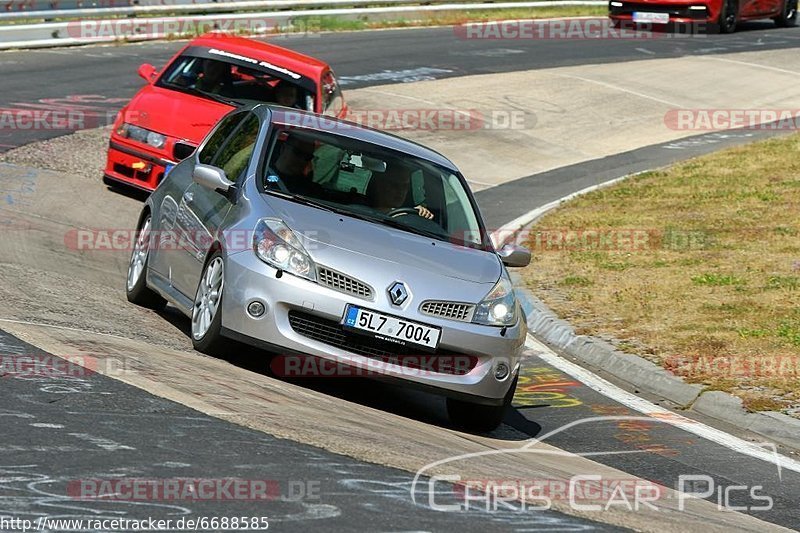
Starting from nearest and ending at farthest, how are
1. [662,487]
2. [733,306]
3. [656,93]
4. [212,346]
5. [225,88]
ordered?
[662,487], [212,346], [733,306], [225,88], [656,93]

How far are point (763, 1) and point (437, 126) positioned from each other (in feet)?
52.0

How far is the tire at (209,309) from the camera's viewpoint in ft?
27.1

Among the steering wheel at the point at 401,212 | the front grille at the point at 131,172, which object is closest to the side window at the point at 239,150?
the steering wheel at the point at 401,212

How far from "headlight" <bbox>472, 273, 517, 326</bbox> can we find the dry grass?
6.03ft

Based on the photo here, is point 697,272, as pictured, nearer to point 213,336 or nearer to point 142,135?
point 142,135

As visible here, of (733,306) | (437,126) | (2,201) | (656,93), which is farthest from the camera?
(656,93)

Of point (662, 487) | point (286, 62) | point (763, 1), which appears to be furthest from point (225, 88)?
point (763, 1)

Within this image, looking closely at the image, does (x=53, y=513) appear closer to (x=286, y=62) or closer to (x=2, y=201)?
(x=2, y=201)

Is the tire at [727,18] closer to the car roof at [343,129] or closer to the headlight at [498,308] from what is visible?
the car roof at [343,129]

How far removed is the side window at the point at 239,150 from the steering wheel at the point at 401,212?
3.26 feet

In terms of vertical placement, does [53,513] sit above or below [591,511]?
above

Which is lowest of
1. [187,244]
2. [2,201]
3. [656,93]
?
[656,93]

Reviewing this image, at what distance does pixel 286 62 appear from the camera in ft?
49.2

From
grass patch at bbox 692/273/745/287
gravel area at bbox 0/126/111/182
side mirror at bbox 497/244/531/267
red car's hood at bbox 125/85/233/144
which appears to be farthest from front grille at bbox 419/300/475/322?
gravel area at bbox 0/126/111/182
